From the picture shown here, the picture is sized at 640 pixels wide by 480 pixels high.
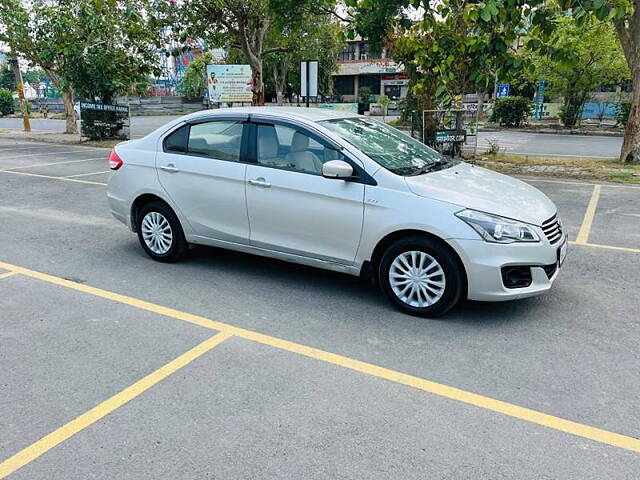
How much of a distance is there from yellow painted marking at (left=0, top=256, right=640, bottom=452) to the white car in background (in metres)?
0.99

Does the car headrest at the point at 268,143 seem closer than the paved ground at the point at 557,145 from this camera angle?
Yes

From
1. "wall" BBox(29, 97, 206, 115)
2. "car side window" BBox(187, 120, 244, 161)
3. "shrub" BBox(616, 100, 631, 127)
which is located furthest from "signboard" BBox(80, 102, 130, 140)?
"wall" BBox(29, 97, 206, 115)

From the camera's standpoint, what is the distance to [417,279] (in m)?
4.50

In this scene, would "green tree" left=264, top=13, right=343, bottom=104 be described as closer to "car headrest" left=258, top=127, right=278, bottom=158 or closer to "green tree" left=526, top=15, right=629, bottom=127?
"green tree" left=526, top=15, right=629, bottom=127

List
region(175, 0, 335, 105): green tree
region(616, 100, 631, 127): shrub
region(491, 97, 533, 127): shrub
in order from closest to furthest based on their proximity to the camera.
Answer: region(175, 0, 335, 105): green tree, region(616, 100, 631, 127): shrub, region(491, 97, 533, 127): shrub

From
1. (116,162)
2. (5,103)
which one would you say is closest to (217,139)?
(116,162)

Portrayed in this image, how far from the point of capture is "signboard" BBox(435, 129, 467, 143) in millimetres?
15195

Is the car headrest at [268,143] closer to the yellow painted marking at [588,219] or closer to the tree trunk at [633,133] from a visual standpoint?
the yellow painted marking at [588,219]

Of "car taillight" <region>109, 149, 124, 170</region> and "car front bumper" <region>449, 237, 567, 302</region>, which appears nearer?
"car front bumper" <region>449, 237, 567, 302</region>

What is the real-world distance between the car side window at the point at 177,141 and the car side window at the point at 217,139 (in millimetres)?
68

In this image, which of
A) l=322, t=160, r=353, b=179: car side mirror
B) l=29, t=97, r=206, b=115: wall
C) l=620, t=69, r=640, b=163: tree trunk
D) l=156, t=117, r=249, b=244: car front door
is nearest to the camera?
l=322, t=160, r=353, b=179: car side mirror

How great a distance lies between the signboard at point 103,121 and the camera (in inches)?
797

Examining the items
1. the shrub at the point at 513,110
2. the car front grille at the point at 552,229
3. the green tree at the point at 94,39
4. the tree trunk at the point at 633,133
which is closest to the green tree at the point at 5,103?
the green tree at the point at 94,39

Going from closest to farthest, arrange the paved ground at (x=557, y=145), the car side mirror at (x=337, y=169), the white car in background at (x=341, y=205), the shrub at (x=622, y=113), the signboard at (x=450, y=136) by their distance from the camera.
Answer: the white car in background at (x=341, y=205)
the car side mirror at (x=337, y=169)
the signboard at (x=450, y=136)
the paved ground at (x=557, y=145)
the shrub at (x=622, y=113)
